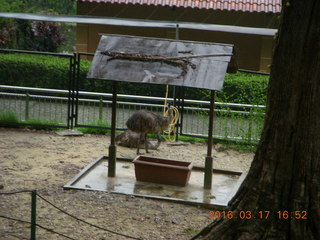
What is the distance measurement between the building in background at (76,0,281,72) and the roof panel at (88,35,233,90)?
11.2m

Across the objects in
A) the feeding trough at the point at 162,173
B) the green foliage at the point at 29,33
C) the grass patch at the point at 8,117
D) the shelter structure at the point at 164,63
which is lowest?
the feeding trough at the point at 162,173

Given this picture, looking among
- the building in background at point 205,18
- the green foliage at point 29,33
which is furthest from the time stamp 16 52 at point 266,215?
the green foliage at point 29,33

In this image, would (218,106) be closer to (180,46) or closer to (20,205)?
(180,46)

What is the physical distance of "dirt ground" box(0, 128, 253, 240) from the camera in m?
7.88

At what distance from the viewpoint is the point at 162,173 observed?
397 inches

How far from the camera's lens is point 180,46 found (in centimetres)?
1004

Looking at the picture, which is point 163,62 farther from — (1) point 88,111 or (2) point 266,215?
(1) point 88,111

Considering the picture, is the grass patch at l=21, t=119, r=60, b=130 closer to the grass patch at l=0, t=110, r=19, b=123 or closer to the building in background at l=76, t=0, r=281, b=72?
the grass patch at l=0, t=110, r=19, b=123

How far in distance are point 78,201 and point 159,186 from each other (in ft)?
5.51

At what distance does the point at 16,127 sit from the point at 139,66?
19.4ft

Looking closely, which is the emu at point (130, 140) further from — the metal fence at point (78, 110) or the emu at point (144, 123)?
the emu at point (144, 123)

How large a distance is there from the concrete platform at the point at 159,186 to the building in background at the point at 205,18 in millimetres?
10873

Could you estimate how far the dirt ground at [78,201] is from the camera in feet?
25.8

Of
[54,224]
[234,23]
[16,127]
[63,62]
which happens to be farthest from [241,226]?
[234,23]
